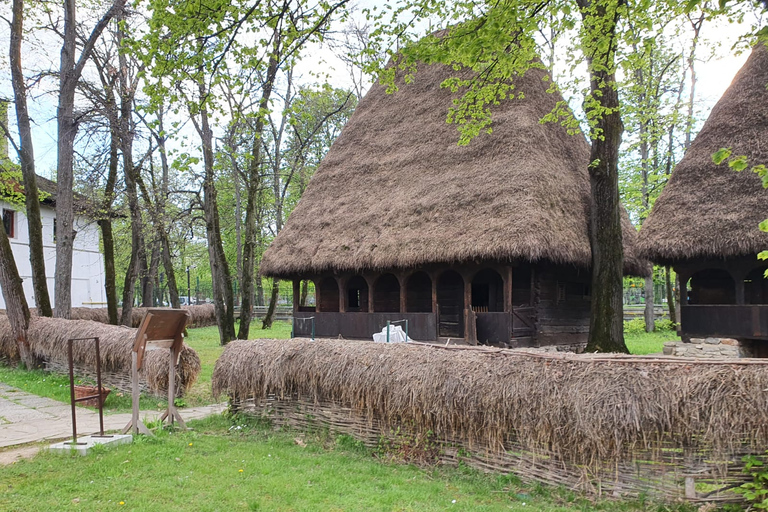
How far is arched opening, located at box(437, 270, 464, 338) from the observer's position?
16234 mm

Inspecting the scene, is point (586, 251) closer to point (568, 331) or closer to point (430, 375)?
point (568, 331)

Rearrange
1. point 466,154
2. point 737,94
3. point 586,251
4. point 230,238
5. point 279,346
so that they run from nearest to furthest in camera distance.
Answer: point 279,346
point 586,251
point 737,94
point 466,154
point 230,238

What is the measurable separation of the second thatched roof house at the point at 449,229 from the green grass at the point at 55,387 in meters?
6.81

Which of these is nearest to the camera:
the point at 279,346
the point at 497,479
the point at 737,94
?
the point at 497,479

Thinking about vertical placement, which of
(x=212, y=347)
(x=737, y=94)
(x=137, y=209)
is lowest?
(x=212, y=347)

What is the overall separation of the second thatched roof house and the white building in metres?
17.4

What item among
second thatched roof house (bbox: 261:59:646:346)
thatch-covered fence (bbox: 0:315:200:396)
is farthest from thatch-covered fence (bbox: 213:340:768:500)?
second thatched roof house (bbox: 261:59:646:346)

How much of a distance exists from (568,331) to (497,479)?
11565mm

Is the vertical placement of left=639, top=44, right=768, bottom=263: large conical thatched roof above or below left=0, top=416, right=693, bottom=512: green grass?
above

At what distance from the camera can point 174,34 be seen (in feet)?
23.3

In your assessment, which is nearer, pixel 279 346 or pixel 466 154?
pixel 279 346

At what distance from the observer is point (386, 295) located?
18.6 metres

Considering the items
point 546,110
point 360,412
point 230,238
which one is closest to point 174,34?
point 360,412

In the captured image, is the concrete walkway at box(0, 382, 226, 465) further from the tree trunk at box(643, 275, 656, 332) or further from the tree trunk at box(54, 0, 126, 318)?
the tree trunk at box(643, 275, 656, 332)
